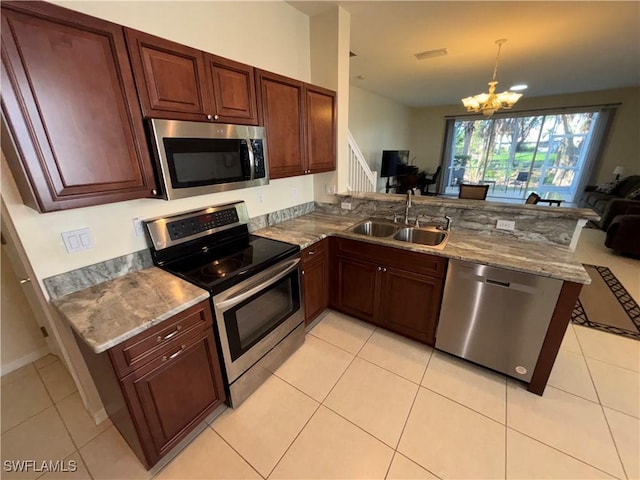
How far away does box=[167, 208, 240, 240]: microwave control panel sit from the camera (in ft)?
5.58

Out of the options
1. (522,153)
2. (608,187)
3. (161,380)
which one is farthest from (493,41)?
(522,153)

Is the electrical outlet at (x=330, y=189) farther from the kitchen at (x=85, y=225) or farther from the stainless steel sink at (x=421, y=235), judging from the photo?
the kitchen at (x=85, y=225)

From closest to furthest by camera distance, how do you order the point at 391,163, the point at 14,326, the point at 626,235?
the point at 14,326
the point at 626,235
the point at 391,163

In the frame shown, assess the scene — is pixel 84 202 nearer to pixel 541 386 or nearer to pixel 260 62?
pixel 260 62

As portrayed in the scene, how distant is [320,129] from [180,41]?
3.89 feet

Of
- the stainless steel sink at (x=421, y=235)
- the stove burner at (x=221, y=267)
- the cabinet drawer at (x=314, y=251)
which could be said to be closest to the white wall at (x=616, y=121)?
the stainless steel sink at (x=421, y=235)

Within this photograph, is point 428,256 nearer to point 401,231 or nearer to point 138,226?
point 401,231

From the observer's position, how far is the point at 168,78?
1334 mm

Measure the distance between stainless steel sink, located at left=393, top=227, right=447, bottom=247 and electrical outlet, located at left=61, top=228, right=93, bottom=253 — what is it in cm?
209

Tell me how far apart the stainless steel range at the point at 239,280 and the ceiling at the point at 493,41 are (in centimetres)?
210

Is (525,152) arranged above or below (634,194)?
above

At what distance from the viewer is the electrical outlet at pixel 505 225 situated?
79.1 inches

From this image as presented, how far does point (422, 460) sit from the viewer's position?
1.40 m

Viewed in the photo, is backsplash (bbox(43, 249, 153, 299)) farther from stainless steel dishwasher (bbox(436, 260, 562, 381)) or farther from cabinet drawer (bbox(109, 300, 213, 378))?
stainless steel dishwasher (bbox(436, 260, 562, 381))
